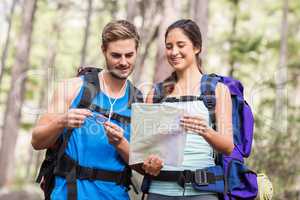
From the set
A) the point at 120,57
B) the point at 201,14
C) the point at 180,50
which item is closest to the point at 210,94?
the point at 180,50

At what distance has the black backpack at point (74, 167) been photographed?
3.32 m

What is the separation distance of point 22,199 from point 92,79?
12994 millimetres

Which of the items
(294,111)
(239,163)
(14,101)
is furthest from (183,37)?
(14,101)

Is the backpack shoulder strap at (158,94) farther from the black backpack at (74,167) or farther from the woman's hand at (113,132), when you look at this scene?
the woman's hand at (113,132)

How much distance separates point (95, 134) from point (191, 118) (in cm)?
67

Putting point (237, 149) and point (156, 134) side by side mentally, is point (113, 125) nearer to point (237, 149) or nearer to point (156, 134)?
point (156, 134)

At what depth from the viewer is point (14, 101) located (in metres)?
18.6

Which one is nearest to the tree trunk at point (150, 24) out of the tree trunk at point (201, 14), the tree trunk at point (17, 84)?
the tree trunk at point (201, 14)

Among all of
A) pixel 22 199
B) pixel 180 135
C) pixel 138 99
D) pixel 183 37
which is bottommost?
pixel 22 199

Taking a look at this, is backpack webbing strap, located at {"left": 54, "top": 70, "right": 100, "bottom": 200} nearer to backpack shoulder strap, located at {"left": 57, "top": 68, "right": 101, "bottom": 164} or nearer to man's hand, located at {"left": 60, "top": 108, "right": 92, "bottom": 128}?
backpack shoulder strap, located at {"left": 57, "top": 68, "right": 101, "bottom": 164}

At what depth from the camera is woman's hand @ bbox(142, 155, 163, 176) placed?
333 cm

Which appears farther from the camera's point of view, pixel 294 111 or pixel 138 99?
pixel 294 111

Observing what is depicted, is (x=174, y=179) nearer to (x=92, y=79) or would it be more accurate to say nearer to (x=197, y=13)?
(x=92, y=79)

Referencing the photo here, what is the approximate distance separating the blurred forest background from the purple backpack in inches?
49.5
